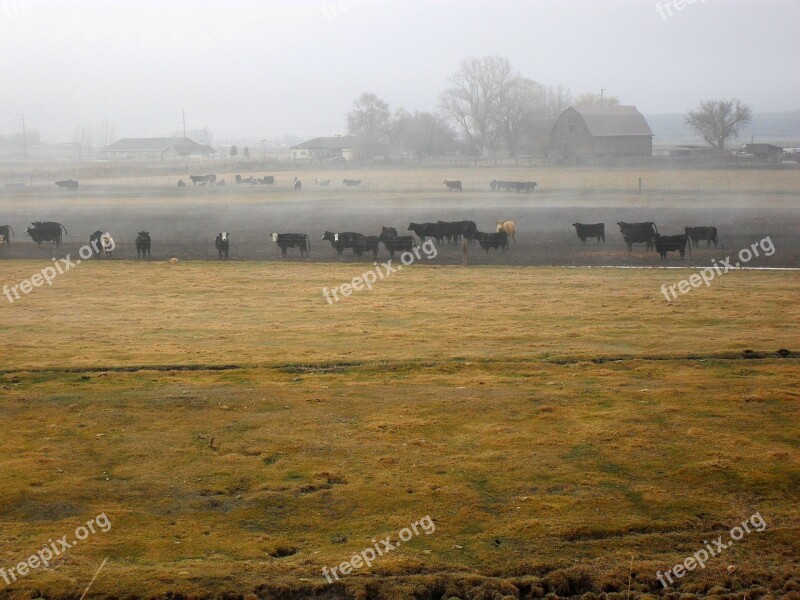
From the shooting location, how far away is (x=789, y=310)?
66.7ft

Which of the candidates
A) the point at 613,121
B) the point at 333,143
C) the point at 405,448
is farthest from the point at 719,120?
the point at 405,448

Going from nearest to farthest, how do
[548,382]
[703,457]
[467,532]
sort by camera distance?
[467,532]
[703,457]
[548,382]

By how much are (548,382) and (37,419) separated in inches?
317

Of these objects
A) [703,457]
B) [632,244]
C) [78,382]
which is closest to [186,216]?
[632,244]

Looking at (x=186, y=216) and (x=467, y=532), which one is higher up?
(x=186, y=216)

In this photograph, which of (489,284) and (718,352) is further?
(489,284)

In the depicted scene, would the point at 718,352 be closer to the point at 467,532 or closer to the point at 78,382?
the point at 467,532

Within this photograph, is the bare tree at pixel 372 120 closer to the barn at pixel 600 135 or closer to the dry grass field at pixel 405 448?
the barn at pixel 600 135

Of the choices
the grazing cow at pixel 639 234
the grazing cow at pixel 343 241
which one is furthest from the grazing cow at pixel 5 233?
the grazing cow at pixel 639 234

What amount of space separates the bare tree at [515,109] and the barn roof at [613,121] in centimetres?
1136

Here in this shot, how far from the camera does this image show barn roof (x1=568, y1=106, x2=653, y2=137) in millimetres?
88750

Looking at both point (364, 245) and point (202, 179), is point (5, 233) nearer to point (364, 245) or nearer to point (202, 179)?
point (364, 245)

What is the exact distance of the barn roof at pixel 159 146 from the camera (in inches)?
5258

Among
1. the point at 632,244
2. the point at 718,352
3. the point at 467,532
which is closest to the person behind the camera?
the point at 467,532
